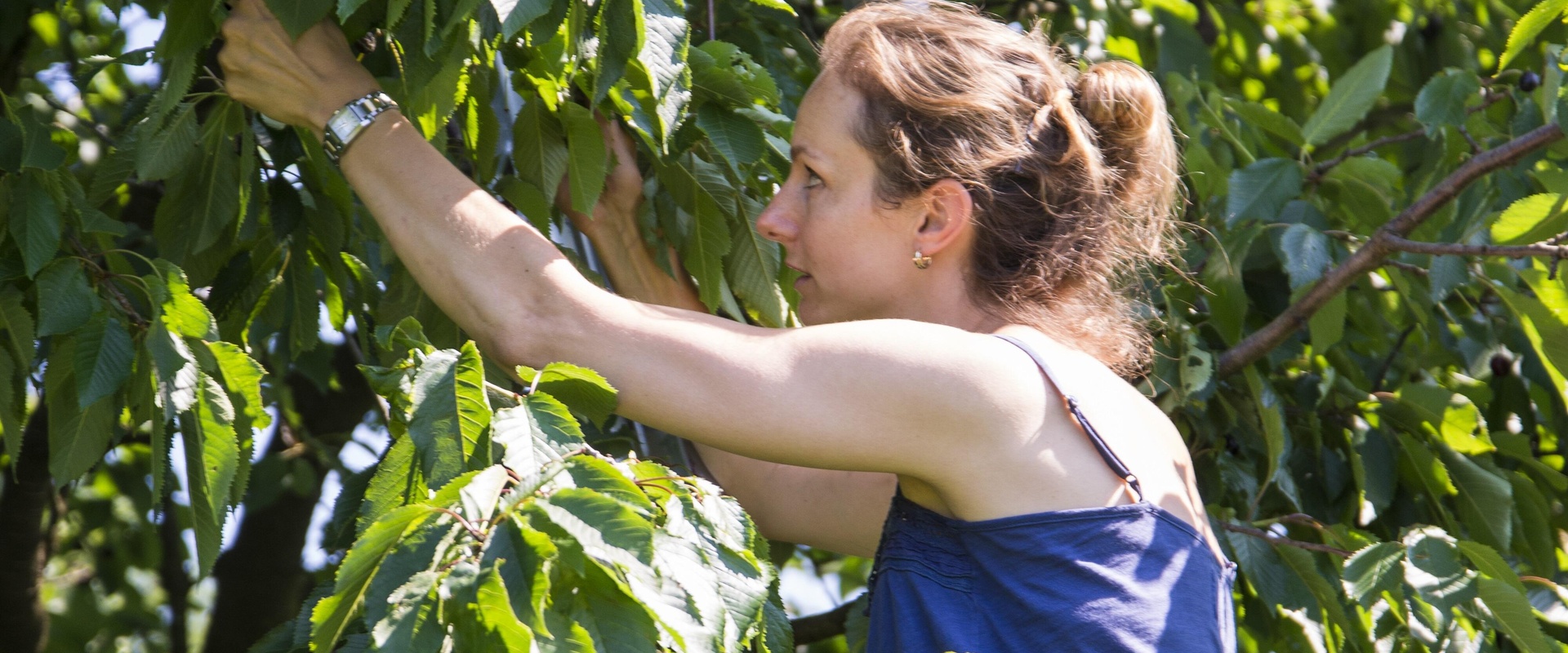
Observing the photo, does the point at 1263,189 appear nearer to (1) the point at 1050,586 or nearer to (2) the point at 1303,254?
(2) the point at 1303,254

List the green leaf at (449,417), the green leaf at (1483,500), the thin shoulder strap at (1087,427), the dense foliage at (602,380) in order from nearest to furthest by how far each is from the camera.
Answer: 1. the dense foliage at (602,380)
2. the green leaf at (449,417)
3. the thin shoulder strap at (1087,427)
4. the green leaf at (1483,500)

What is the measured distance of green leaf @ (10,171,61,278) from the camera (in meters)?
1.59

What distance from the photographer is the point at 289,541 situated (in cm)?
385

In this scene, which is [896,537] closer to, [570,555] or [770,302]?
[770,302]

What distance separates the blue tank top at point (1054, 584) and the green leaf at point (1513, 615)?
55cm

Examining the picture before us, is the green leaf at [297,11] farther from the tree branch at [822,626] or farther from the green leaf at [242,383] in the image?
the tree branch at [822,626]

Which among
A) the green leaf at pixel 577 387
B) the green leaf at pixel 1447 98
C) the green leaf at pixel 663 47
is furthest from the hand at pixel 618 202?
the green leaf at pixel 1447 98

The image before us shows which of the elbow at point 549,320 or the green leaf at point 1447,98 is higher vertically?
the elbow at point 549,320

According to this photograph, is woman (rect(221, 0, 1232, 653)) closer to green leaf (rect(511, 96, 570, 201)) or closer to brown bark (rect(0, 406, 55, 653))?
green leaf (rect(511, 96, 570, 201))

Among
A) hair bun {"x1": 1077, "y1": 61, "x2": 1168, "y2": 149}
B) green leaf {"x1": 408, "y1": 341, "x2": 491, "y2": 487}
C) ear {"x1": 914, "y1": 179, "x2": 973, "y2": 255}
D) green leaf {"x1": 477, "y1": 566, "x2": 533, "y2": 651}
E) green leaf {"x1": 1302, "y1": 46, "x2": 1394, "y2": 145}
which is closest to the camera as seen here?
green leaf {"x1": 477, "y1": 566, "x2": 533, "y2": 651}

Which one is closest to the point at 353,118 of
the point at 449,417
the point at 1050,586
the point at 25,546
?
the point at 449,417

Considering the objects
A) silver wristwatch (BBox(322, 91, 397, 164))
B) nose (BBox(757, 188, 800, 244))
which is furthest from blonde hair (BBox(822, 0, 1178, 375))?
silver wristwatch (BBox(322, 91, 397, 164))

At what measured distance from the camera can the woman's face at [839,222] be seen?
178 cm

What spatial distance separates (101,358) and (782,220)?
794 millimetres
